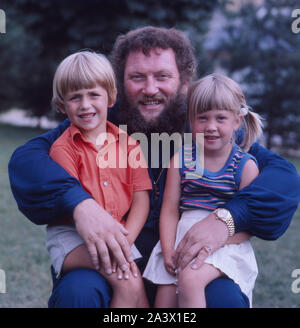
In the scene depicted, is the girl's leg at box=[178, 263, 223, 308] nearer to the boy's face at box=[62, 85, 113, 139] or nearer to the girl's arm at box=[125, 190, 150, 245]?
the girl's arm at box=[125, 190, 150, 245]

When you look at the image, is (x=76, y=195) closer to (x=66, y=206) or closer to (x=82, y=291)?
(x=66, y=206)

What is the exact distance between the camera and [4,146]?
1197 cm

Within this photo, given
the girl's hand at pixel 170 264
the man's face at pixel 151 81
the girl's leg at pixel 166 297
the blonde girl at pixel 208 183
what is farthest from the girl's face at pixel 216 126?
the girl's leg at pixel 166 297

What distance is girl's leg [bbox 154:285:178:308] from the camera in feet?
7.02

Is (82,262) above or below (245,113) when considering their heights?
below

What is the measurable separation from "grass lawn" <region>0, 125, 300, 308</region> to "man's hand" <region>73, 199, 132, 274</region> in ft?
6.18

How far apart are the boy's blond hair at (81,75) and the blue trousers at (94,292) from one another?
0.89 meters

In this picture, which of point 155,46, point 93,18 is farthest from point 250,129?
point 93,18

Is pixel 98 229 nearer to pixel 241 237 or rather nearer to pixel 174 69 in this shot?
pixel 241 237

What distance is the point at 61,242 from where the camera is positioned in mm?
2168

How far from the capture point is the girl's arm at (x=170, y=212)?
2.24 metres

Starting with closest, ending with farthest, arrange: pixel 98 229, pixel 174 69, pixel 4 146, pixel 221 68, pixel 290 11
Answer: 1. pixel 98 229
2. pixel 174 69
3. pixel 4 146
4. pixel 290 11
5. pixel 221 68

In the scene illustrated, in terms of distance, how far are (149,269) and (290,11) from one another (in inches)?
525

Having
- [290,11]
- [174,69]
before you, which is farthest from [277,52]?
[174,69]
